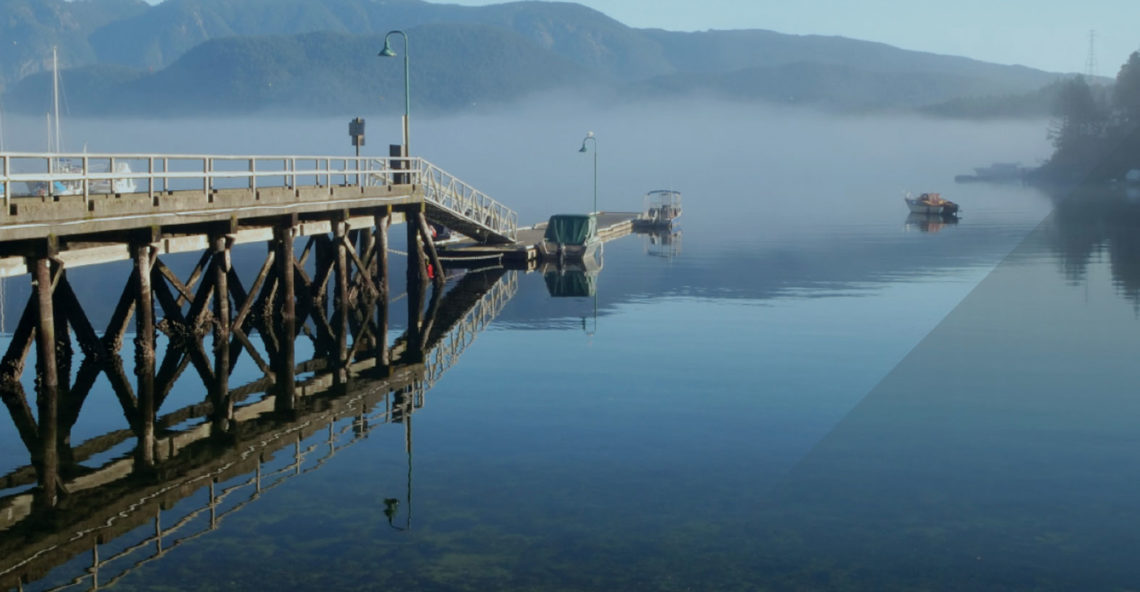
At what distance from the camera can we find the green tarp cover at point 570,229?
6262cm

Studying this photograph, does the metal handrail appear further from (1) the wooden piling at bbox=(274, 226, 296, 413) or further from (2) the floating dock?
(1) the wooden piling at bbox=(274, 226, 296, 413)

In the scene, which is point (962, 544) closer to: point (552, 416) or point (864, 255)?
point (552, 416)

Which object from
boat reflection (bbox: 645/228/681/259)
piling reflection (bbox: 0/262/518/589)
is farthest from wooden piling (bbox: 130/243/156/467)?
boat reflection (bbox: 645/228/681/259)

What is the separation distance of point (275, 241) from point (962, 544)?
80.2 ft

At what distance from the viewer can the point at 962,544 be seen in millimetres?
17703

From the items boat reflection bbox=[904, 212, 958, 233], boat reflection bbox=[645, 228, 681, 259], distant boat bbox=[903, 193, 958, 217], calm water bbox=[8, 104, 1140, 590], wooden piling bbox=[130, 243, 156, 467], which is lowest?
calm water bbox=[8, 104, 1140, 590]

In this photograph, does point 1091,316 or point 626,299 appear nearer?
point 1091,316

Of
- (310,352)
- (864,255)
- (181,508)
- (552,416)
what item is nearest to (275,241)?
(310,352)

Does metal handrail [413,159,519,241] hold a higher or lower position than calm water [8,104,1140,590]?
higher

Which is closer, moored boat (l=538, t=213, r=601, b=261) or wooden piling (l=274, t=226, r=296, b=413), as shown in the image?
wooden piling (l=274, t=226, r=296, b=413)

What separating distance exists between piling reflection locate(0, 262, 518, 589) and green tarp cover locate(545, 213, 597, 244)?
1774 cm

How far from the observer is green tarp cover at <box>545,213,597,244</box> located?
6262 centimetres

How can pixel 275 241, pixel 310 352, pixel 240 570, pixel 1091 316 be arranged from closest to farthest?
1. pixel 240 570
2. pixel 310 352
3. pixel 275 241
4. pixel 1091 316

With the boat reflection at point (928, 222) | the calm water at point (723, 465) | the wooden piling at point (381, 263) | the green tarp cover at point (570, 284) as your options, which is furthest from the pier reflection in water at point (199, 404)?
the boat reflection at point (928, 222)
